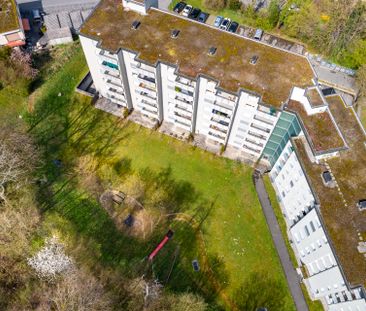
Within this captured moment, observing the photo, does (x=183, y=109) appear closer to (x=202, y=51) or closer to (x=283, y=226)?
(x=202, y=51)

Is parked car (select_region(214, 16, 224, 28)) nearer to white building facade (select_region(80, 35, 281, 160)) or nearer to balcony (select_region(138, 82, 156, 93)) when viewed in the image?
white building facade (select_region(80, 35, 281, 160))

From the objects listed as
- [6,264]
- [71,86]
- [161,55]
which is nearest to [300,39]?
[161,55]

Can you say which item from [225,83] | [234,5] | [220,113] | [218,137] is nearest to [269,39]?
[234,5]

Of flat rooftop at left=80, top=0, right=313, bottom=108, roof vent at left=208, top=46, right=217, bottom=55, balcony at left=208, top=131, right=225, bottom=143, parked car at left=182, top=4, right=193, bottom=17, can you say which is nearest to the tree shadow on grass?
balcony at left=208, top=131, right=225, bottom=143

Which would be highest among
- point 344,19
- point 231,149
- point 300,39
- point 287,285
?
point 344,19

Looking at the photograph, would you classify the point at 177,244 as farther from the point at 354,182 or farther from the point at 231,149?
the point at 354,182

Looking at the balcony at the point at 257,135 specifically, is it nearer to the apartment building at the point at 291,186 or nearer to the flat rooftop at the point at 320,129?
the apartment building at the point at 291,186

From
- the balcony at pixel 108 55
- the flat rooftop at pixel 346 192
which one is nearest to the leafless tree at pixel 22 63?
the balcony at pixel 108 55
